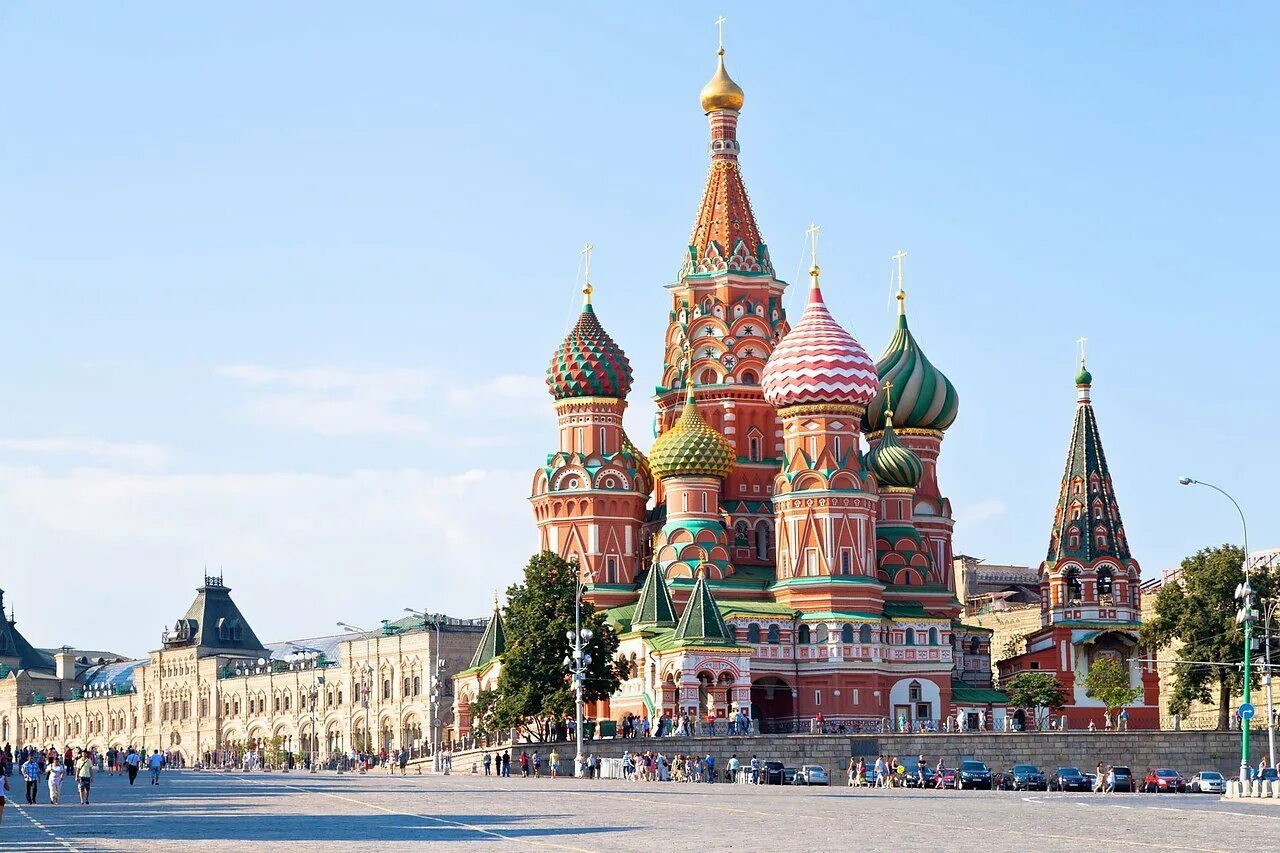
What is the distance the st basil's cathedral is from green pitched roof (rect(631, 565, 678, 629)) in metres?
0.08

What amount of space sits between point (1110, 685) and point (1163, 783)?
29.7m

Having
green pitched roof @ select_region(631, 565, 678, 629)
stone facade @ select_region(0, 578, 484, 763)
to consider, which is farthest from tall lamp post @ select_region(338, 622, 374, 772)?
green pitched roof @ select_region(631, 565, 678, 629)

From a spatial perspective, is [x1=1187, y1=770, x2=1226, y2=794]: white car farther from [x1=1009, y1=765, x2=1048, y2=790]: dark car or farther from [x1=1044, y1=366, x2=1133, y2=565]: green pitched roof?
[x1=1044, y1=366, x2=1133, y2=565]: green pitched roof

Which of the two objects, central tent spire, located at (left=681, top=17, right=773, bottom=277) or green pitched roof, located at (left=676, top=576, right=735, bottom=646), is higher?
central tent spire, located at (left=681, top=17, right=773, bottom=277)

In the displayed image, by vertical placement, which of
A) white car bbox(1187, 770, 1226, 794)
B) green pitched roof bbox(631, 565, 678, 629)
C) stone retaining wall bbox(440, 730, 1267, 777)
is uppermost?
green pitched roof bbox(631, 565, 678, 629)

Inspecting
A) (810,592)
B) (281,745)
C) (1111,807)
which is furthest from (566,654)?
(281,745)

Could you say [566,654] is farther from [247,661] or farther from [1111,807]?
[247,661]

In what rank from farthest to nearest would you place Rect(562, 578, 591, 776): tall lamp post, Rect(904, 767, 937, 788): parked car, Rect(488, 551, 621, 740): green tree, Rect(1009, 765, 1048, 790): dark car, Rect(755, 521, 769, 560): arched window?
Rect(755, 521, 769, 560): arched window, Rect(488, 551, 621, 740): green tree, Rect(562, 578, 591, 776): tall lamp post, Rect(904, 767, 937, 788): parked car, Rect(1009, 765, 1048, 790): dark car

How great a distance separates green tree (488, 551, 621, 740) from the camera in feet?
235

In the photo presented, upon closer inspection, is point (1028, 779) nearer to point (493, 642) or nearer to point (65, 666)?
point (493, 642)

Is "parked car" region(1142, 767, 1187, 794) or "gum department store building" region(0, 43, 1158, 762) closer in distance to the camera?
"parked car" region(1142, 767, 1187, 794)

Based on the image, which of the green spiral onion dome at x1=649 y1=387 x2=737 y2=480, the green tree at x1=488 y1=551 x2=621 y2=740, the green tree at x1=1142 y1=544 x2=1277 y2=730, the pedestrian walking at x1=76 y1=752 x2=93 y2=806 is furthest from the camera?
the green spiral onion dome at x1=649 y1=387 x2=737 y2=480

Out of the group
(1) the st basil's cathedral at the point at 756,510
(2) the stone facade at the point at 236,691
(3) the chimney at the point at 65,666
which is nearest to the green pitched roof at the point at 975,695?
(1) the st basil's cathedral at the point at 756,510

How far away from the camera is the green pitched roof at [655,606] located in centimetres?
7975
